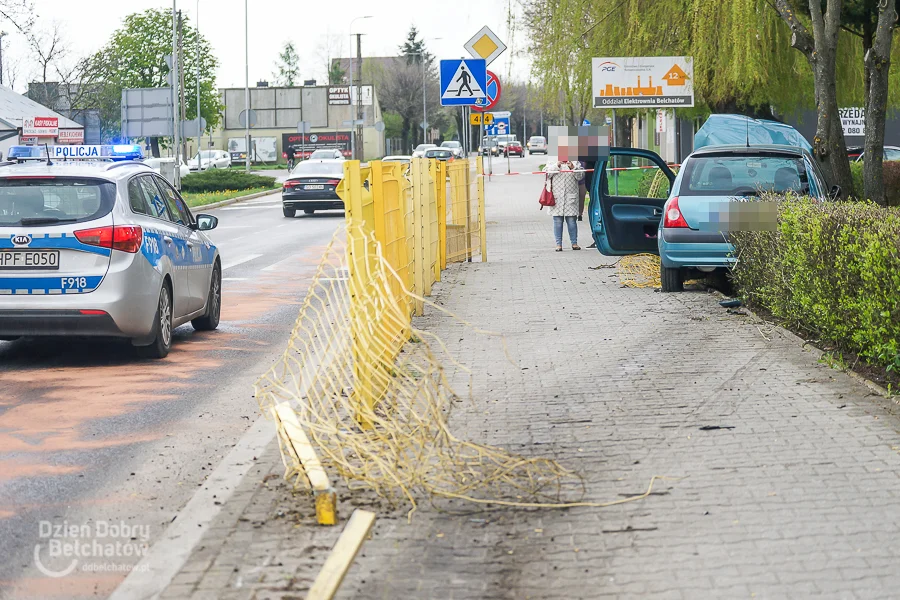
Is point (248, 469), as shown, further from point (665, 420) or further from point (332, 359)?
point (665, 420)

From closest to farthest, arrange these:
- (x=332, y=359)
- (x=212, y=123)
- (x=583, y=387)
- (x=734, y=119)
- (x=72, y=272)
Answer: (x=332, y=359)
(x=583, y=387)
(x=72, y=272)
(x=734, y=119)
(x=212, y=123)

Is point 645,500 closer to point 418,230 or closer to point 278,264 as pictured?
point 418,230

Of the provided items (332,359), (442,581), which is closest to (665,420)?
(332,359)

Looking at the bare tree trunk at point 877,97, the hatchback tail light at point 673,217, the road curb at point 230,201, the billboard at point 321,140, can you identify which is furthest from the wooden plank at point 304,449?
the billboard at point 321,140

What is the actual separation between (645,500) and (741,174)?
26.2 feet

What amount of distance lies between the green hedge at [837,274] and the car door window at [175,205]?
16.6ft

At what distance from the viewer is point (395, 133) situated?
11612 centimetres

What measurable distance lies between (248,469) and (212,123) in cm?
7123

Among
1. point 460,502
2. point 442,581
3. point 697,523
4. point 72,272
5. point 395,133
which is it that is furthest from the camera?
point 395,133

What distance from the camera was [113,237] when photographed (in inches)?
359

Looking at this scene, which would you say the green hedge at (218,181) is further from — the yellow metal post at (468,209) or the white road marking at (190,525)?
the white road marking at (190,525)

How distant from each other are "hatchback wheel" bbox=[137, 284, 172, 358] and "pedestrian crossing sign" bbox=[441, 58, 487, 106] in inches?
355

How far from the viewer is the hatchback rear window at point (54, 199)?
361 inches

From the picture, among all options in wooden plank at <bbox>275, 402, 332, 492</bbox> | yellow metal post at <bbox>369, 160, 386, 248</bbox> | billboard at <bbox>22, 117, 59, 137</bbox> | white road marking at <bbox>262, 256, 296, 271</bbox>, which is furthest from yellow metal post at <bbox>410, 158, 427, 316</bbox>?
billboard at <bbox>22, 117, 59, 137</bbox>
